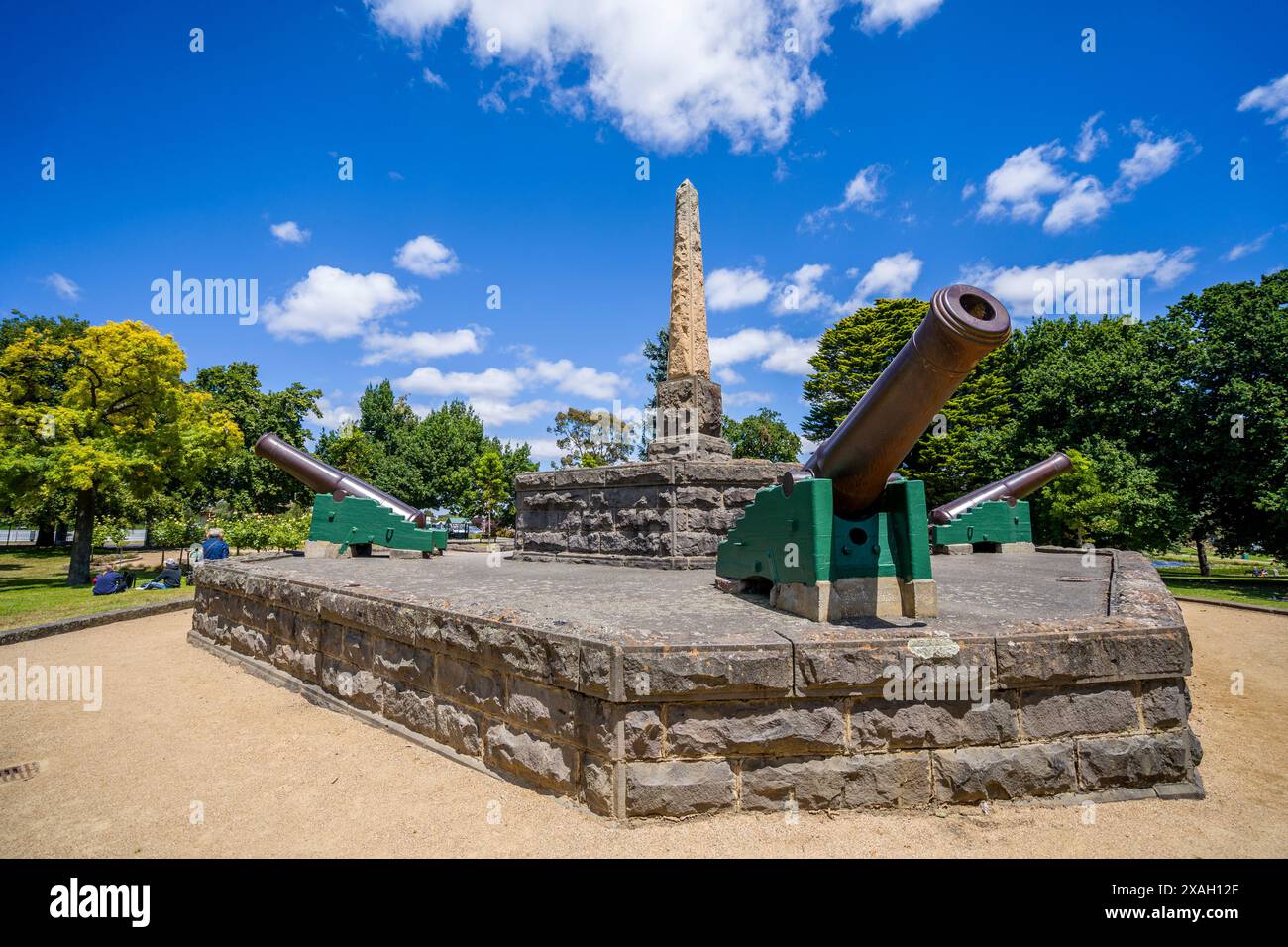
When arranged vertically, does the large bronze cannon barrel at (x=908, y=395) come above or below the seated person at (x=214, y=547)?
→ above

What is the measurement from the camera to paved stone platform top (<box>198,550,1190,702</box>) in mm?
2924

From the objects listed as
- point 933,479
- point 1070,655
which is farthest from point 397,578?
point 933,479

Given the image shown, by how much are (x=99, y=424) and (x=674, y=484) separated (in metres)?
17.0

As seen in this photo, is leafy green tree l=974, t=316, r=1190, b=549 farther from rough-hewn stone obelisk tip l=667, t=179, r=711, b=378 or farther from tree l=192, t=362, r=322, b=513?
tree l=192, t=362, r=322, b=513

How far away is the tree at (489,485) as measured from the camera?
39875mm

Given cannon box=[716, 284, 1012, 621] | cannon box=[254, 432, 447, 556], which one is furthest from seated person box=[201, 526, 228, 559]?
cannon box=[716, 284, 1012, 621]

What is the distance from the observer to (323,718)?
4.62 metres

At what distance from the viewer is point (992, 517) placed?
11.2 m

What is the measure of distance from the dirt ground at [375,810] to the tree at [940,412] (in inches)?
921

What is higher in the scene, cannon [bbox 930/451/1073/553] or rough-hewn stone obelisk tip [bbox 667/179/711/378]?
rough-hewn stone obelisk tip [bbox 667/179/711/378]

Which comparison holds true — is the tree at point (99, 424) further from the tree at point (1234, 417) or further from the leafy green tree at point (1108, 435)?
the tree at point (1234, 417)

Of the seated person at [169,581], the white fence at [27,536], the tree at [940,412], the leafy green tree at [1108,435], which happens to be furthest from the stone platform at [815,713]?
the white fence at [27,536]

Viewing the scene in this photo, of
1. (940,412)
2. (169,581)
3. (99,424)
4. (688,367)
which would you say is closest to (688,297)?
(688,367)

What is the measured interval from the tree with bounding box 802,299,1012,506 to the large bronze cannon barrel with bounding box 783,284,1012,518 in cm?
2315
